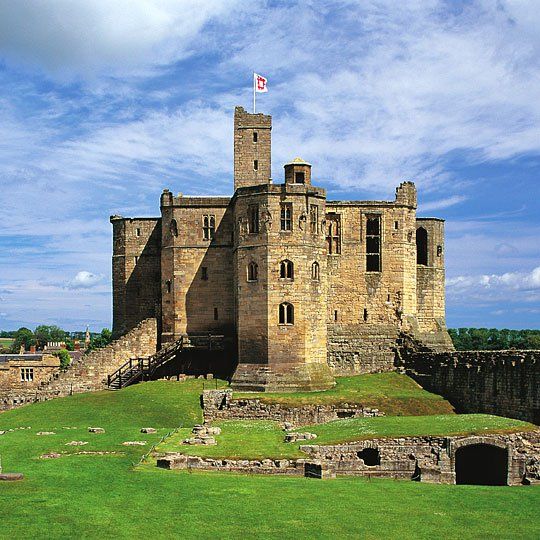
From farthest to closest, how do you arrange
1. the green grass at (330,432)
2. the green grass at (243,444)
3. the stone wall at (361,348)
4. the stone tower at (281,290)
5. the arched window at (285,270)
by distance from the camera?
the stone wall at (361,348) < the arched window at (285,270) < the stone tower at (281,290) < the green grass at (330,432) < the green grass at (243,444)

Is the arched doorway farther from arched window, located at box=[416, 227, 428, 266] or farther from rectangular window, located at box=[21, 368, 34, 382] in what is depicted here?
rectangular window, located at box=[21, 368, 34, 382]

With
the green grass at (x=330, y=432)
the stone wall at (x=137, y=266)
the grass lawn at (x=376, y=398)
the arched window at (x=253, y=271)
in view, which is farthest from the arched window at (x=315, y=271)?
the stone wall at (x=137, y=266)

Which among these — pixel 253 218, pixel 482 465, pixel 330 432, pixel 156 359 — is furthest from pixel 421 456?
pixel 156 359

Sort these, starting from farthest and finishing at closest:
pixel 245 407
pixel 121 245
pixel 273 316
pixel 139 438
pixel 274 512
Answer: pixel 121 245 < pixel 273 316 < pixel 245 407 < pixel 139 438 < pixel 274 512

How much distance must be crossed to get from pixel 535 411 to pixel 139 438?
20.9m

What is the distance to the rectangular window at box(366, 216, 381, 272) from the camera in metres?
63.3

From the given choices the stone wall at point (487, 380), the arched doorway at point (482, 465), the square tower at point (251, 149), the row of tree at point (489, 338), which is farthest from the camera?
the row of tree at point (489, 338)

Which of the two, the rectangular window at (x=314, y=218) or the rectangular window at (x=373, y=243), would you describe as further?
the rectangular window at (x=373, y=243)

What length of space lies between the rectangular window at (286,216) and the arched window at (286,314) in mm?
4843

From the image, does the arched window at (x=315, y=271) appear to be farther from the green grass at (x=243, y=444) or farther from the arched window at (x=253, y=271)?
the green grass at (x=243, y=444)

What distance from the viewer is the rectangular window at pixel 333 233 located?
6266 cm

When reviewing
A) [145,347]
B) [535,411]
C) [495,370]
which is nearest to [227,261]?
[145,347]

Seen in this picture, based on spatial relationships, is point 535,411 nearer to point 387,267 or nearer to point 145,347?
point 387,267

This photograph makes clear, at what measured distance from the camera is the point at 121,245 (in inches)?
2763
